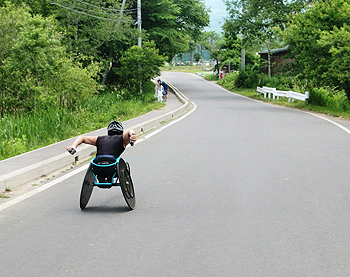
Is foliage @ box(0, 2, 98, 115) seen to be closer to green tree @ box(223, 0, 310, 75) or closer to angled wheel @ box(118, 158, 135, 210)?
angled wheel @ box(118, 158, 135, 210)

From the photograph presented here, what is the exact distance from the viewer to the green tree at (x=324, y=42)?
74.8ft

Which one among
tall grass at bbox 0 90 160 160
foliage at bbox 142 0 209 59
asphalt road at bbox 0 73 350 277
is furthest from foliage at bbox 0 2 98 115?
foliage at bbox 142 0 209 59

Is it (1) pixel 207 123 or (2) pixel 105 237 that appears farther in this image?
(1) pixel 207 123

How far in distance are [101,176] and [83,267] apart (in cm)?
228

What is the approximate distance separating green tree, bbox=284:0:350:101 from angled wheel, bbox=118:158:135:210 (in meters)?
17.7

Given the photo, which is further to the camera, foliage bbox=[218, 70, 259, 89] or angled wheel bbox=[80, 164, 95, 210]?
foliage bbox=[218, 70, 259, 89]

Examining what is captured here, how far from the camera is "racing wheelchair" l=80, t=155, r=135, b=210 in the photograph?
6.61 m

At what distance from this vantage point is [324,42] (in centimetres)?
2278

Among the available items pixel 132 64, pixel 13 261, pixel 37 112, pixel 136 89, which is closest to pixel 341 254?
pixel 13 261

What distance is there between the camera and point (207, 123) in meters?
18.6

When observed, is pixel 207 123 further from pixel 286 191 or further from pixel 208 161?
pixel 286 191

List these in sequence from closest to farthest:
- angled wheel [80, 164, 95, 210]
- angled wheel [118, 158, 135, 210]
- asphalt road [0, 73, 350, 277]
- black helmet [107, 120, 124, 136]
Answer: asphalt road [0, 73, 350, 277] → angled wheel [118, 158, 135, 210] → angled wheel [80, 164, 95, 210] → black helmet [107, 120, 124, 136]

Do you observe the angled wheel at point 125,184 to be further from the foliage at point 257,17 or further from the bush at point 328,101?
the foliage at point 257,17

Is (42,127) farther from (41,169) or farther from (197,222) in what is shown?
(197,222)
